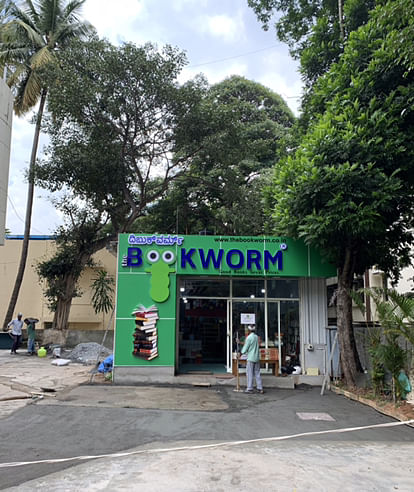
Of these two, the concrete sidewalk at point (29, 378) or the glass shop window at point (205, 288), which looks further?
the glass shop window at point (205, 288)

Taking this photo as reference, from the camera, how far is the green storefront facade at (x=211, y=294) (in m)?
12.2

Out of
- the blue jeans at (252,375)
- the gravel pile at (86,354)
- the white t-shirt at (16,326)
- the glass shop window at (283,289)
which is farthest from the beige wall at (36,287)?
the blue jeans at (252,375)

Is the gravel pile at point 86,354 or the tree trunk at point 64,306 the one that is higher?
the tree trunk at point 64,306

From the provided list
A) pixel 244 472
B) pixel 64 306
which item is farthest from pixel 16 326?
pixel 244 472

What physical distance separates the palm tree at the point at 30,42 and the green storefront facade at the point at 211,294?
12546 mm

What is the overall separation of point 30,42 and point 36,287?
43.1 ft

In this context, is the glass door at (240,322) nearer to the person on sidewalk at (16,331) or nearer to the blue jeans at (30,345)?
the blue jeans at (30,345)

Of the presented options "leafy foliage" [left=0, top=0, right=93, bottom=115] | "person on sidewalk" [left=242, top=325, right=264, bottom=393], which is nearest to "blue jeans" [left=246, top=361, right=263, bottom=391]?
"person on sidewalk" [left=242, top=325, right=264, bottom=393]

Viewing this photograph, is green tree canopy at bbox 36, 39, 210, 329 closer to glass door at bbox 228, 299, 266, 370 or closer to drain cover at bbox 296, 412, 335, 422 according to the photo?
glass door at bbox 228, 299, 266, 370

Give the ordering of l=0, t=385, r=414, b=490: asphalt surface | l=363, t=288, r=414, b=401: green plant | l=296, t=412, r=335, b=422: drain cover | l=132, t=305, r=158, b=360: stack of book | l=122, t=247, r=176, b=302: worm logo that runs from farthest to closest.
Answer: l=122, t=247, r=176, b=302: worm logo, l=132, t=305, r=158, b=360: stack of book, l=363, t=288, r=414, b=401: green plant, l=296, t=412, r=335, b=422: drain cover, l=0, t=385, r=414, b=490: asphalt surface

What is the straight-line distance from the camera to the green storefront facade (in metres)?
12.2

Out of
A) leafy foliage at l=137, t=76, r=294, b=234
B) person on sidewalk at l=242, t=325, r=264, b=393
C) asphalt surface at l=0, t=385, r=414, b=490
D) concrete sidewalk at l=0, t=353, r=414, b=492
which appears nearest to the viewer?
concrete sidewalk at l=0, t=353, r=414, b=492

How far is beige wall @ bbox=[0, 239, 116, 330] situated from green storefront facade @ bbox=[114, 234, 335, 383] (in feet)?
42.3

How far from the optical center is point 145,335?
12.2m
